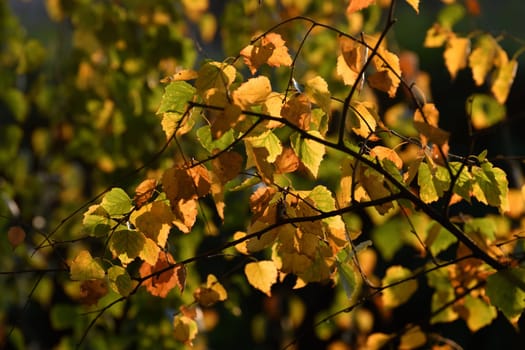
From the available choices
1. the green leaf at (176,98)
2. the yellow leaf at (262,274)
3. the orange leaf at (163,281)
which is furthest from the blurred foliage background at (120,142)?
the green leaf at (176,98)

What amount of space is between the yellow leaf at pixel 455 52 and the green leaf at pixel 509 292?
74 cm

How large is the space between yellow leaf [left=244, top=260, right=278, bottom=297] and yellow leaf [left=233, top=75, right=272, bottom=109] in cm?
45

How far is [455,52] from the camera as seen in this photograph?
1.95 m

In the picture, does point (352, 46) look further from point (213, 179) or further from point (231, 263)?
point (231, 263)

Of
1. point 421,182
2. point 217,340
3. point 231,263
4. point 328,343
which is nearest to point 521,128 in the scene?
point 328,343

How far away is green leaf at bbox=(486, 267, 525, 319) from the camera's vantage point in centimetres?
130

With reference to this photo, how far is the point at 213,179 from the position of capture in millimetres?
1260

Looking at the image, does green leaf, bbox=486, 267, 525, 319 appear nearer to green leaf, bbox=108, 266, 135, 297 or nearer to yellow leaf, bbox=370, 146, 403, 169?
yellow leaf, bbox=370, 146, 403, 169

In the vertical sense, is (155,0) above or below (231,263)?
above

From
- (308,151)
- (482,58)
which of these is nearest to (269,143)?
(308,151)

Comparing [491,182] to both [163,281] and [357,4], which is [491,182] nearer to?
[357,4]

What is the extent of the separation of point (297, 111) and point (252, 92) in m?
0.08

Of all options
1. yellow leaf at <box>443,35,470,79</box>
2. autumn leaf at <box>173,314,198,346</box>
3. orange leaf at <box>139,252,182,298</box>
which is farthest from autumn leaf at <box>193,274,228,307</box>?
yellow leaf at <box>443,35,470,79</box>

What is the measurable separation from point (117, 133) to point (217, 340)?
64.5 inches
